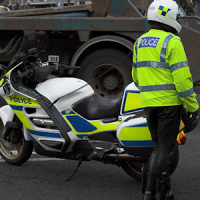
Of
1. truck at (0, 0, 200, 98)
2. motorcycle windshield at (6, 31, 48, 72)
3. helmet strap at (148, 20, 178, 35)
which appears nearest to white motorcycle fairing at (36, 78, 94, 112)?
motorcycle windshield at (6, 31, 48, 72)

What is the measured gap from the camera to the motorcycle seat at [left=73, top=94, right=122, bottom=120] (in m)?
4.04

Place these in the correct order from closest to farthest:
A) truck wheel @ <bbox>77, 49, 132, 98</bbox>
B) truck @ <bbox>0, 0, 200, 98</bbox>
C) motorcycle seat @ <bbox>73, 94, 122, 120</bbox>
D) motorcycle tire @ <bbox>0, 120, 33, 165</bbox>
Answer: motorcycle seat @ <bbox>73, 94, 122, 120</bbox> < motorcycle tire @ <bbox>0, 120, 33, 165</bbox> < truck @ <bbox>0, 0, 200, 98</bbox> < truck wheel @ <bbox>77, 49, 132, 98</bbox>

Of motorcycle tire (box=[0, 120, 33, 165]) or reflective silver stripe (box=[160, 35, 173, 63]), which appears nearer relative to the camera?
reflective silver stripe (box=[160, 35, 173, 63])

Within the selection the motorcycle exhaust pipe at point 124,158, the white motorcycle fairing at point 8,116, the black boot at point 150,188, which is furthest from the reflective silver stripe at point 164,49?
the white motorcycle fairing at point 8,116

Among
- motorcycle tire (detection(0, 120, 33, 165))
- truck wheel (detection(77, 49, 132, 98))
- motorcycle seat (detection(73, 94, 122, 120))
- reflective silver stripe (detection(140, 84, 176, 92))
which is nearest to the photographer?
reflective silver stripe (detection(140, 84, 176, 92))

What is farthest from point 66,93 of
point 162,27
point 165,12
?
point 165,12

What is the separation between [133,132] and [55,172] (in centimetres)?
141

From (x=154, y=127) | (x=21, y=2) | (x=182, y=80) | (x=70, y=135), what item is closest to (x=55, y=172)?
(x=70, y=135)

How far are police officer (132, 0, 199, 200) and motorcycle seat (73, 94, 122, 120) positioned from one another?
619 millimetres

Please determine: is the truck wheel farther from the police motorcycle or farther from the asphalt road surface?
the police motorcycle

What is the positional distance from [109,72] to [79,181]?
324cm

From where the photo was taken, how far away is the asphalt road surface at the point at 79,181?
13.4 feet

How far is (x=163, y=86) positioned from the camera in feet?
10.9

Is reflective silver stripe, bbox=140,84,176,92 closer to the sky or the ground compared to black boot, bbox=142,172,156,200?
closer to the sky
